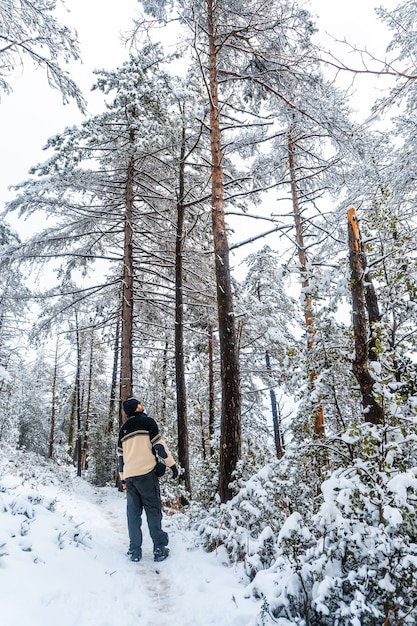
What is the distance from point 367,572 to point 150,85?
11.4m

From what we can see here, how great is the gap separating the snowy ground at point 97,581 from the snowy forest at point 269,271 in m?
0.34

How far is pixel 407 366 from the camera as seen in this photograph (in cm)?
366

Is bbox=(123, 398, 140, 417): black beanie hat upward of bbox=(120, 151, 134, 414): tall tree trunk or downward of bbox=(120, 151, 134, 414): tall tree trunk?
downward

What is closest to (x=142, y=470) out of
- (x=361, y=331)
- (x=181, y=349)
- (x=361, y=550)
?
(x=361, y=550)

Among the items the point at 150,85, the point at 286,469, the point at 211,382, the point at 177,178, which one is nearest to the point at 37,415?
the point at 211,382

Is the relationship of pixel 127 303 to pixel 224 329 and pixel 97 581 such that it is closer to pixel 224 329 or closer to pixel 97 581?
pixel 224 329

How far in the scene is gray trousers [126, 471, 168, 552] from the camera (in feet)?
16.0

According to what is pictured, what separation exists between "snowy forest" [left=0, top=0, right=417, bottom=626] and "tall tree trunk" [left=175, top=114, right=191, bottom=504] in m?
0.07

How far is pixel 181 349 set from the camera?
445 inches

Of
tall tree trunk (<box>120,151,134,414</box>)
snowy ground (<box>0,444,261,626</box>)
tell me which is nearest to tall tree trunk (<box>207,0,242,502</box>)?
snowy ground (<box>0,444,261,626</box>)

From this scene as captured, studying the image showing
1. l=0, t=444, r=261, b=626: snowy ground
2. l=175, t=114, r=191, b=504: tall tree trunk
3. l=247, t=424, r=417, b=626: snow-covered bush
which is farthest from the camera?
l=175, t=114, r=191, b=504: tall tree trunk

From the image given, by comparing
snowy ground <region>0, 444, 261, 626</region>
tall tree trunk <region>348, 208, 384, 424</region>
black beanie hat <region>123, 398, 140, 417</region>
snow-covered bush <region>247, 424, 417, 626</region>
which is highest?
tall tree trunk <region>348, 208, 384, 424</region>

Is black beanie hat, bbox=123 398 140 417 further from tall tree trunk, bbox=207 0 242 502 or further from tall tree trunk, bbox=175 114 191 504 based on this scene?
tall tree trunk, bbox=175 114 191 504

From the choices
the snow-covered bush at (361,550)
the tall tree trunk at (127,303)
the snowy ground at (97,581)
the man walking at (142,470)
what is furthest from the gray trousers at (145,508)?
the tall tree trunk at (127,303)
